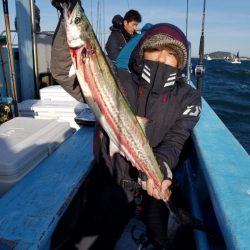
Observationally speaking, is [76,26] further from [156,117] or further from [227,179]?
[227,179]

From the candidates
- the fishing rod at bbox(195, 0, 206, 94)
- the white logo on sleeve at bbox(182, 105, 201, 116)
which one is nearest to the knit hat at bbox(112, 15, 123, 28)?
the fishing rod at bbox(195, 0, 206, 94)

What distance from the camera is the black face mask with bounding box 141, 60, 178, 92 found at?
2.55 meters

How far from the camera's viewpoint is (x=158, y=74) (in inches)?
100

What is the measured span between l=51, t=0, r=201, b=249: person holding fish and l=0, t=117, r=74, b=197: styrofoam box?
0.60m

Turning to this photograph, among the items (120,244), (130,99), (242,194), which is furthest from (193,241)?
(130,99)

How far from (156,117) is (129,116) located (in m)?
0.33

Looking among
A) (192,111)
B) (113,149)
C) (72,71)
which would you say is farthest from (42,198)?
(192,111)

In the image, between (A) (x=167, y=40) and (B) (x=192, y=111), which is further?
(B) (x=192, y=111)

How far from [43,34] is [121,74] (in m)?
4.19

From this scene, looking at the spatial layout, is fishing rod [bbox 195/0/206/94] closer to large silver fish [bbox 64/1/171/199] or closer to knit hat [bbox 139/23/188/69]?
knit hat [bbox 139/23/188/69]

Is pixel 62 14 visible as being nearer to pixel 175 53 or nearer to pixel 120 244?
pixel 175 53

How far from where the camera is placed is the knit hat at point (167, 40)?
252 centimetres

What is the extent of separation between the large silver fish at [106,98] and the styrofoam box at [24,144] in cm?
87

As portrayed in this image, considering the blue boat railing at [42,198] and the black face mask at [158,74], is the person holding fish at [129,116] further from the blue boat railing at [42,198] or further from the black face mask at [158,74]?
the blue boat railing at [42,198]
